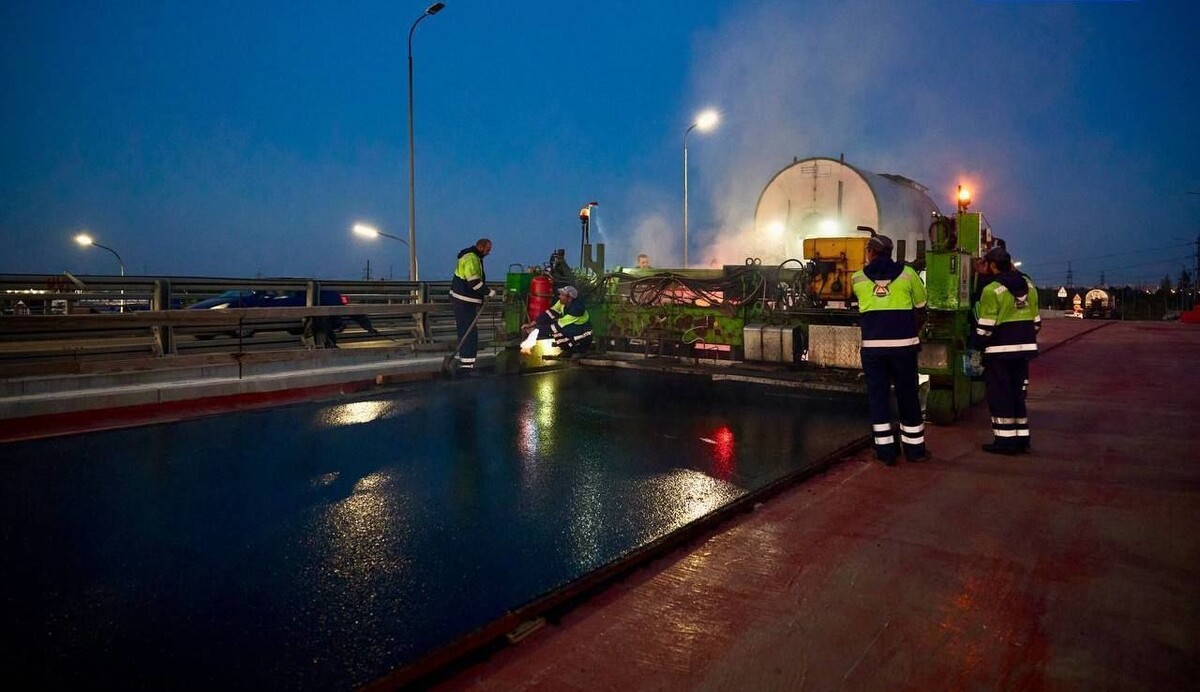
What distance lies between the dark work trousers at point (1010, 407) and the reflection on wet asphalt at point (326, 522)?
4.10ft

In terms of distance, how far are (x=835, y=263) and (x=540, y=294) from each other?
459 cm

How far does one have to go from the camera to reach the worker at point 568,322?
10633 millimetres

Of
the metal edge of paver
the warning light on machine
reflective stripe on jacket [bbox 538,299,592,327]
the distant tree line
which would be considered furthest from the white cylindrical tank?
the distant tree line

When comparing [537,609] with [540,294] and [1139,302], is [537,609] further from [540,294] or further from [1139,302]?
[1139,302]

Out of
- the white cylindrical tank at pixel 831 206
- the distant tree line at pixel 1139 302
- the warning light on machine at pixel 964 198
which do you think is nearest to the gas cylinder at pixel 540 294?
the white cylindrical tank at pixel 831 206

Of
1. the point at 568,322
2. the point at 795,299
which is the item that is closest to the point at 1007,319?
the point at 795,299

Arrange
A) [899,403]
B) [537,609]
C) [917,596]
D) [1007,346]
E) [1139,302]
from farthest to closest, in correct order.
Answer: [1139,302] → [1007,346] → [899,403] → [917,596] → [537,609]

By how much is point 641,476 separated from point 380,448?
2388 millimetres

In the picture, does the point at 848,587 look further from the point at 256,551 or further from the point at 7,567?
the point at 7,567

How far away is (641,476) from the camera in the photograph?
533cm

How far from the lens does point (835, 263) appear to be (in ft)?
28.9

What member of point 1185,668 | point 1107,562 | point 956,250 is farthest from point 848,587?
point 956,250

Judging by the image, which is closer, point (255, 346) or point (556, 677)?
point (556, 677)

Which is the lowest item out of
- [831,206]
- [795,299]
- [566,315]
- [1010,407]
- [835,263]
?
[1010,407]
